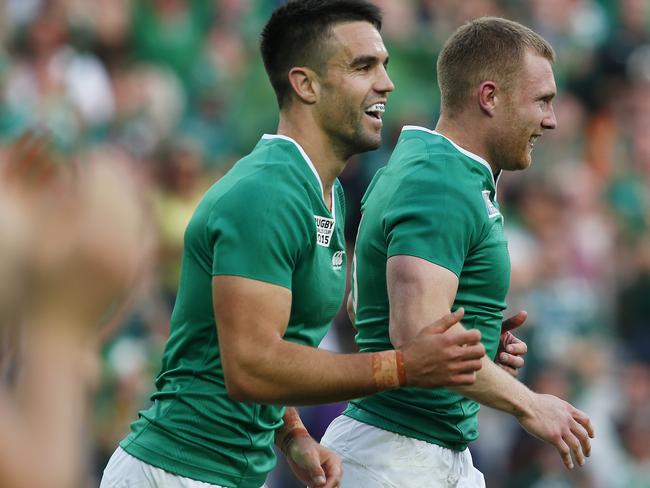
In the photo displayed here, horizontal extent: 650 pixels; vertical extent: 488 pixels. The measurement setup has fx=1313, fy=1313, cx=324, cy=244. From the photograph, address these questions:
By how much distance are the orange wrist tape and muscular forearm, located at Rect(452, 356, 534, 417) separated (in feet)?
1.35

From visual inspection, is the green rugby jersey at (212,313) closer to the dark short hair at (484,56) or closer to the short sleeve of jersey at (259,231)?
the short sleeve of jersey at (259,231)

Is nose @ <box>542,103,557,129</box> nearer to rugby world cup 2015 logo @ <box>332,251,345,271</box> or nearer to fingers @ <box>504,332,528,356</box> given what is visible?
fingers @ <box>504,332,528,356</box>

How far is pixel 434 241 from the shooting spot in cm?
434

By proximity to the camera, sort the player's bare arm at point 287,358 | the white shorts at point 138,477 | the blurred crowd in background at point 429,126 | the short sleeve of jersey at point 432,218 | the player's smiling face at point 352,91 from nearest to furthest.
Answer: the player's bare arm at point 287,358 → the white shorts at point 138,477 → the short sleeve of jersey at point 432,218 → the player's smiling face at point 352,91 → the blurred crowd in background at point 429,126

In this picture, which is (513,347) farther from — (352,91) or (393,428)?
(352,91)

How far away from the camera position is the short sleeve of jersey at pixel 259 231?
3982 mm

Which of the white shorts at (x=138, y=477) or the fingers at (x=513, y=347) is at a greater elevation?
the fingers at (x=513, y=347)

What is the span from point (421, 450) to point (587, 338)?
581cm

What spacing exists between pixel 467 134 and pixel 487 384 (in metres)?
0.98

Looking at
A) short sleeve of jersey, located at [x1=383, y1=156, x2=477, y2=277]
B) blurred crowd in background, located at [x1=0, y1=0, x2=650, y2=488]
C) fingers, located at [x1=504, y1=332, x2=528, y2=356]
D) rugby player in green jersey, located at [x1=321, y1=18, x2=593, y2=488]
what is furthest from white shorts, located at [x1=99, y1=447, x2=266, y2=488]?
blurred crowd in background, located at [x1=0, y1=0, x2=650, y2=488]

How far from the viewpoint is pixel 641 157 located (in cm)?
1179

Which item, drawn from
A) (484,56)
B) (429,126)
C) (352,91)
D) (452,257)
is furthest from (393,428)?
(429,126)

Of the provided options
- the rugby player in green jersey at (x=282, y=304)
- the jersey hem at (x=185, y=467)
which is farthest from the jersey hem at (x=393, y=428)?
the jersey hem at (x=185, y=467)

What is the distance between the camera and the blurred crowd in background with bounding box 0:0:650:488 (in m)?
9.06
